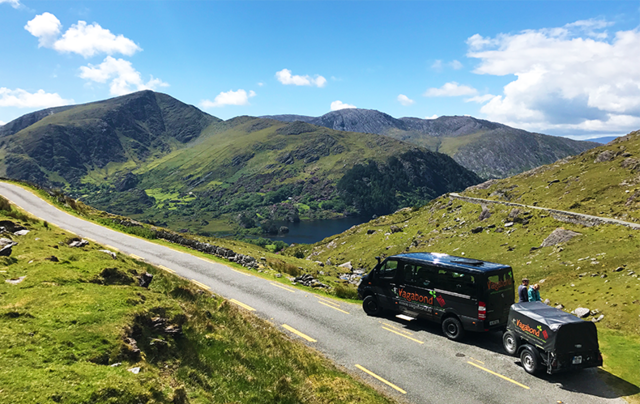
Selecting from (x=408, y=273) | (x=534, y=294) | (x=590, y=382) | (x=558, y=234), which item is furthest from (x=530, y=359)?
(x=558, y=234)

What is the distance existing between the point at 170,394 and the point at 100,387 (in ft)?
5.69

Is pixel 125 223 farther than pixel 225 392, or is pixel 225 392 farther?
pixel 125 223

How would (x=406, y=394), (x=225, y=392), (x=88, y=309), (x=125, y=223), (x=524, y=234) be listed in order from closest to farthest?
1. (x=225, y=392)
2. (x=88, y=309)
3. (x=406, y=394)
4. (x=125, y=223)
5. (x=524, y=234)

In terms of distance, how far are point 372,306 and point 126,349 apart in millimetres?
14791

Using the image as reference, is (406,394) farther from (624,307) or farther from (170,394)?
(624,307)

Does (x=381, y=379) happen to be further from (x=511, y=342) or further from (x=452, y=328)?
(x=511, y=342)

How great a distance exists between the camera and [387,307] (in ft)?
68.9

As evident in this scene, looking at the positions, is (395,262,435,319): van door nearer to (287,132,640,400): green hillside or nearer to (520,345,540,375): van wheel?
(520,345,540,375): van wheel

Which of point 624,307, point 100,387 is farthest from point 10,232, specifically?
point 624,307

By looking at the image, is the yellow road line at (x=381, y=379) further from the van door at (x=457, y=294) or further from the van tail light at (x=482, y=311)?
the van tail light at (x=482, y=311)

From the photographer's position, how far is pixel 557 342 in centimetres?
1331

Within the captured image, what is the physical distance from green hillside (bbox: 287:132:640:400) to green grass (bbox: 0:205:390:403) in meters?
13.8

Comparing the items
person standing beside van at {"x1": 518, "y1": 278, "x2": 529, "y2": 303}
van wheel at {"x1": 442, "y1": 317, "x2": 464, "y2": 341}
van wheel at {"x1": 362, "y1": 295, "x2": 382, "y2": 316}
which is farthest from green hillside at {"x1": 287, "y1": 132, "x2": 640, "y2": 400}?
van wheel at {"x1": 362, "y1": 295, "x2": 382, "y2": 316}

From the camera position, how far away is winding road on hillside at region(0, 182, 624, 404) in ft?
43.3
